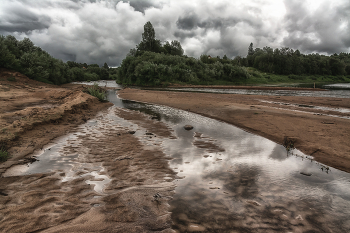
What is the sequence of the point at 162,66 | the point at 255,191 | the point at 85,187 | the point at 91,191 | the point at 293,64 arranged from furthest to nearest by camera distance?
the point at 293,64
the point at 162,66
the point at 255,191
the point at 85,187
the point at 91,191

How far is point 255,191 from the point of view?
3.38 m

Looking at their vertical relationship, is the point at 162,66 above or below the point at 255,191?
above

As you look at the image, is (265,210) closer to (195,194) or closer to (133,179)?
(195,194)

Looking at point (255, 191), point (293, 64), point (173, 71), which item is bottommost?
point (255, 191)

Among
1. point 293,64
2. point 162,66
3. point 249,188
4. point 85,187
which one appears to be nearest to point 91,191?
point 85,187

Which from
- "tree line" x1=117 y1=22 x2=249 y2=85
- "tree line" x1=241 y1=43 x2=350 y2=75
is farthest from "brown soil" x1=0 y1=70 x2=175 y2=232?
"tree line" x1=241 y1=43 x2=350 y2=75

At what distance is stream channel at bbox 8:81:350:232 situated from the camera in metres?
2.57

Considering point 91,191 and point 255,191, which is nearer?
point 91,191

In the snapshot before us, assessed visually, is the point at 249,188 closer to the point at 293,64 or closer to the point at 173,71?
the point at 173,71

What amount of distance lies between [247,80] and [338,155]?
55.1m

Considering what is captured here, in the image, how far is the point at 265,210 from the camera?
9.27ft

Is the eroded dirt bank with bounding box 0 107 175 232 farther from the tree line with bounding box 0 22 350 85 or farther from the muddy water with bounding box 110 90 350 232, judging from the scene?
the tree line with bounding box 0 22 350 85

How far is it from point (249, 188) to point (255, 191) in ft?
0.40

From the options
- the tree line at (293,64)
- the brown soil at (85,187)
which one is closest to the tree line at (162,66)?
the tree line at (293,64)
